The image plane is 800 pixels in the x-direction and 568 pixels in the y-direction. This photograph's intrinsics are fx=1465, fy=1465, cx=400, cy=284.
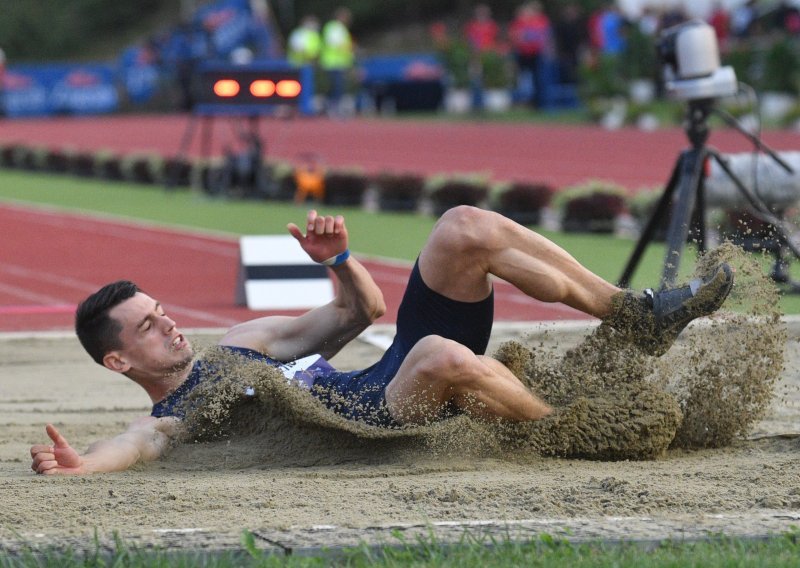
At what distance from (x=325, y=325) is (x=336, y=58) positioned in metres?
30.5

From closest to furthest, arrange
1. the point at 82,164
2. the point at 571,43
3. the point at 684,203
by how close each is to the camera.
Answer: the point at 684,203 → the point at 82,164 → the point at 571,43

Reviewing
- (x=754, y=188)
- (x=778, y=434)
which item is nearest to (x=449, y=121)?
(x=754, y=188)

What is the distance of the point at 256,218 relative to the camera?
16672 millimetres

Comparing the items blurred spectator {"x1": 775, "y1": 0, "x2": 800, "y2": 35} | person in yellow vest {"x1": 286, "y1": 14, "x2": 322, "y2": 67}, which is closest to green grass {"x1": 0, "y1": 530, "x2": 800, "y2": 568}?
blurred spectator {"x1": 775, "y1": 0, "x2": 800, "y2": 35}

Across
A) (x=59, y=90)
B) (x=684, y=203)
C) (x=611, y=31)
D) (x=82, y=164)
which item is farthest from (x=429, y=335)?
(x=59, y=90)

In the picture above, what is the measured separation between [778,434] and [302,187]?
1303cm

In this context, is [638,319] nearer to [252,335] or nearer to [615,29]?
[252,335]

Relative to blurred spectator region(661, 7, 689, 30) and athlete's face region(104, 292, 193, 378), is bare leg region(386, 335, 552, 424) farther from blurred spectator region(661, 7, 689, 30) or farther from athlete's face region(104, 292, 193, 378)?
blurred spectator region(661, 7, 689, 30)

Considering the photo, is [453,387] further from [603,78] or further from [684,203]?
[603,78]

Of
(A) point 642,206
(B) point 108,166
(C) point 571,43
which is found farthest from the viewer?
(C) point 571,43

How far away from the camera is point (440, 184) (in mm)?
16906

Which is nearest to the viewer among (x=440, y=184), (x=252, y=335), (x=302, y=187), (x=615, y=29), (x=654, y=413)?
(x=654, y=413)

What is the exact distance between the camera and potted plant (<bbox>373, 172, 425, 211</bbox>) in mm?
17547

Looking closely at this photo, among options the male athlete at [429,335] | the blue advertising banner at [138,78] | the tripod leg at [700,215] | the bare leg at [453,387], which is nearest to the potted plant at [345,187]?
the tripod leg at [700,215]
